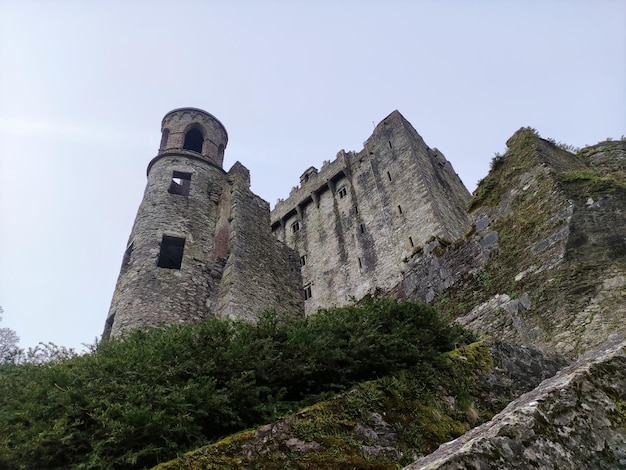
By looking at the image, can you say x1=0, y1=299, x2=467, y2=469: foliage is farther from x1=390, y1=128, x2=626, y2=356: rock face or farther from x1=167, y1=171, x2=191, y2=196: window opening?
x1=167, y1=171, x2=191, y2=196: window opening

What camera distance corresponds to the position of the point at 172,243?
1231 cm

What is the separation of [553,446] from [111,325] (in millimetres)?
10320

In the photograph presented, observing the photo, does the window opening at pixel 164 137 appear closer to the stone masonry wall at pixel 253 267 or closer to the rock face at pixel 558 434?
the stone masonry wall at pixel 253 267

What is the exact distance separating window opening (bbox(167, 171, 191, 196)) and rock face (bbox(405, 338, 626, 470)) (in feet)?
39.8

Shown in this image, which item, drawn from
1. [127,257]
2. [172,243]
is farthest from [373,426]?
[127,257]

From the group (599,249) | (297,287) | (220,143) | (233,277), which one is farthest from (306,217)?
(599,249)

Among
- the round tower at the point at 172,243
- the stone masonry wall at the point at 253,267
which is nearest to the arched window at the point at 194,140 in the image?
the round tower at the point at 172,243

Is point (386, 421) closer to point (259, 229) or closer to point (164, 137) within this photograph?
point (259, 229)

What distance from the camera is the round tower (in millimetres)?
10401

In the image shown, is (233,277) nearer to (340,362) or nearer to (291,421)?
(340,362)

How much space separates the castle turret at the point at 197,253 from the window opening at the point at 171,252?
25 mm

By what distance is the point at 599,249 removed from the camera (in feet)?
23.2

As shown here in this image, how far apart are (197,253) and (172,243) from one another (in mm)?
862

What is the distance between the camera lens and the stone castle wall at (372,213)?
23.4m
